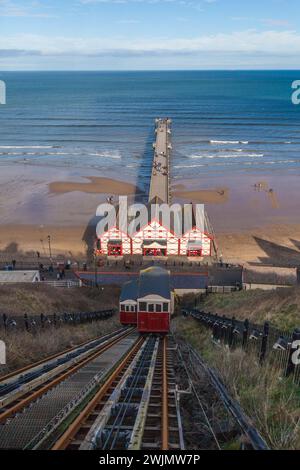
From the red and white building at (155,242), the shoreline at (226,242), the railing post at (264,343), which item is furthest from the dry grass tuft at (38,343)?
the shoreline at (226,242)

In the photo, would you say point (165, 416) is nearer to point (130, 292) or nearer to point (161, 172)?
point (130, 292)

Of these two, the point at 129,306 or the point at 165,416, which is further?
the point at 129,306

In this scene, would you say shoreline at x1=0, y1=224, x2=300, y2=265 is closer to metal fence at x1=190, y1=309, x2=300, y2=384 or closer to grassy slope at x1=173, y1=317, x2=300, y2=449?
metal fence at x1=190, y1=309, x2=300, y2=384

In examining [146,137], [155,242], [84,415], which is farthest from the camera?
[146,137]

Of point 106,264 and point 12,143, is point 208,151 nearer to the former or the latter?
point 12,143

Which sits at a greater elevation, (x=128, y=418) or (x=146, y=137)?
(x=146, y=137)

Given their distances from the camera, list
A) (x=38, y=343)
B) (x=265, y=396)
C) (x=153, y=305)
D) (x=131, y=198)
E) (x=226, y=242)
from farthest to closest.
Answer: (x=131, y=198) < (x=226, y=242) < (x=153, y=305) < (x=38, y=343) < (x=265, y=396)

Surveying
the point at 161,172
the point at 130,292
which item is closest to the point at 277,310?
the point at 130,292
